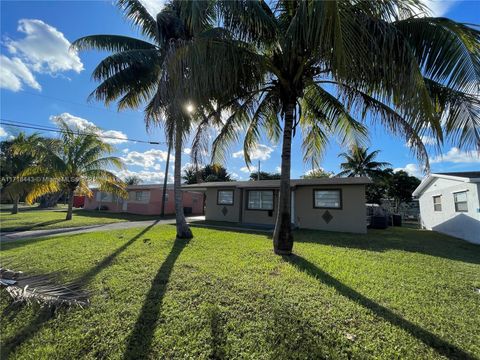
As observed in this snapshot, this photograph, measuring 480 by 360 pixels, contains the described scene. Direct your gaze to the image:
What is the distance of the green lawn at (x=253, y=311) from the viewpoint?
2736mm

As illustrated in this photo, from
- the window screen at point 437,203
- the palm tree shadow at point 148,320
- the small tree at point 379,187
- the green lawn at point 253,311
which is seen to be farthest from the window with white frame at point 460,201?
the small tree at point 379,187

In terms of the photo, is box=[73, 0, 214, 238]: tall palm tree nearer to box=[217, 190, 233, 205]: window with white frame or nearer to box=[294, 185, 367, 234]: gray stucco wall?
box=[294, 185, 367, 234]: gray stucco wall

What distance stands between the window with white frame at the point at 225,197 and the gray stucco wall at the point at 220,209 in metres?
0.25

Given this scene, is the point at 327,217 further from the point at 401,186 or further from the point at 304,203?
the point at 401,186

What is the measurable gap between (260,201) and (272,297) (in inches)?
444

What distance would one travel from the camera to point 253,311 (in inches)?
137

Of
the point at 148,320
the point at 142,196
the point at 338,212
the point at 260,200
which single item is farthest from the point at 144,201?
the point at 148,320

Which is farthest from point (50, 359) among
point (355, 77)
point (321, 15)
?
point (355, 77)

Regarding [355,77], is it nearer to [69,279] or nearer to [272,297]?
[272,297]

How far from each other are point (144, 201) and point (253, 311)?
833 inches

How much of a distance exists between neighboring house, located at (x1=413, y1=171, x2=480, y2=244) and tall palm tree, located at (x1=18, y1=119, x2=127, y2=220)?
18712 millimetres

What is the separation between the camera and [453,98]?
15.8ft

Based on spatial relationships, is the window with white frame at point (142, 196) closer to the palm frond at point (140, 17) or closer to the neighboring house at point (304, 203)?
the neighboring house at point (304, 203)

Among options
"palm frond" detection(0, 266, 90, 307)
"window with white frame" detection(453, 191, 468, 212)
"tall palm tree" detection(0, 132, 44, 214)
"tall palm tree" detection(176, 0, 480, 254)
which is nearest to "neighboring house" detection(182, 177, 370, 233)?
"window with white frame" detection(453, 191, 468, 212)
